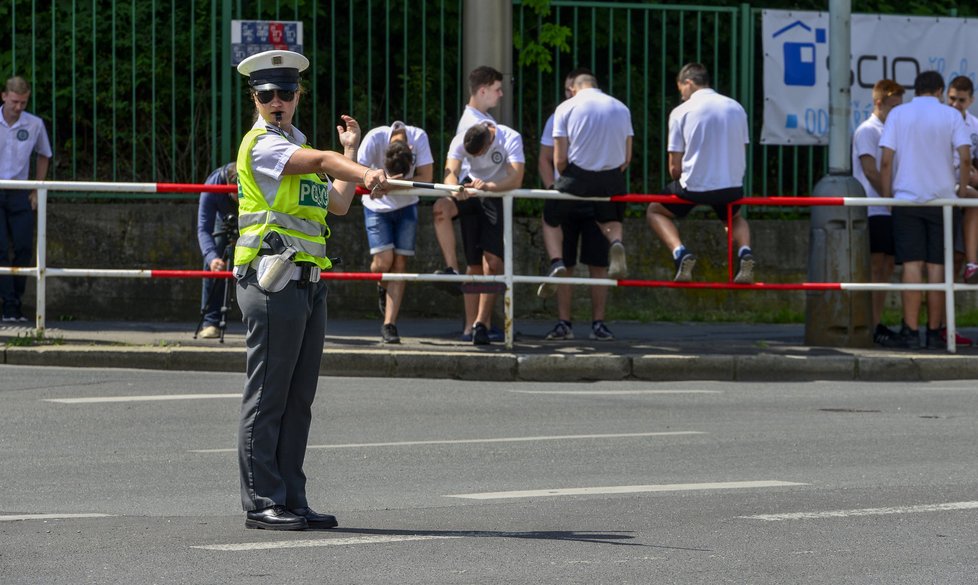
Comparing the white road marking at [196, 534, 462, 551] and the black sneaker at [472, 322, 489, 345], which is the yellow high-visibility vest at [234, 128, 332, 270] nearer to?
the white road marking at [196, 534, 462, 551]

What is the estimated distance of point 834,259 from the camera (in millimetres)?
13672

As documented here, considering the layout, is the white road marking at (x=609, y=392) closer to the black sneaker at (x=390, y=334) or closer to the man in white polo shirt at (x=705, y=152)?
the man in white polo shirt at (x=705, y=152)

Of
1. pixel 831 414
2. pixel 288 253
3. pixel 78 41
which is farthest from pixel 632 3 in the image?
pixel 288 253

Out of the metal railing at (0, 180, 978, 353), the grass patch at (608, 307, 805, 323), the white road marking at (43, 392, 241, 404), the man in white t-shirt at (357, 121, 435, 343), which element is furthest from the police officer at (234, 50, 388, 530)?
the grass patch at (608, 307, 805, 323)

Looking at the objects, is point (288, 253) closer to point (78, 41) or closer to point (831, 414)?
point (831, 414)

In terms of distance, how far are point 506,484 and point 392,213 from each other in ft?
18.0

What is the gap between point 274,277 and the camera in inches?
256

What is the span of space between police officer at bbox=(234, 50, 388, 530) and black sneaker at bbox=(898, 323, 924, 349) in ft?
26.2

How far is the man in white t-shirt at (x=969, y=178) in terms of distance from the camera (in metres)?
13.5

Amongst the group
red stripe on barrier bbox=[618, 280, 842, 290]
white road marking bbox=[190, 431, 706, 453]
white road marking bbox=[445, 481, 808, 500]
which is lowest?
white road marking bbox=[445, 481, 808, 500]

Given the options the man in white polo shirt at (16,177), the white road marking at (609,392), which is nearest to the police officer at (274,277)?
the white road marking at (609,392)

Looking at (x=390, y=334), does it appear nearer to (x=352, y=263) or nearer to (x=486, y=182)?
(x=486, y=182)

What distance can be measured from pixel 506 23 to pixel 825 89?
401cm

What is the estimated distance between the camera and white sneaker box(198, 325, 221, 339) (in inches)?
516
